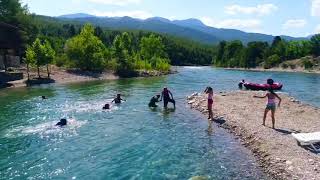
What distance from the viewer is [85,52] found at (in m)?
106

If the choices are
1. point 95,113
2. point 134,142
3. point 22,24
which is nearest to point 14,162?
point 134,142

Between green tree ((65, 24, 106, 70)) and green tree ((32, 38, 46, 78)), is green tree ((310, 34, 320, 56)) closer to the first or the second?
green tree ((65, 24, 106, 70))

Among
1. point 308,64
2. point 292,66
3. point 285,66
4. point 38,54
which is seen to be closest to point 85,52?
point 38,54

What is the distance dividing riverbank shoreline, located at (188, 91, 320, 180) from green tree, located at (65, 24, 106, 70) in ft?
190

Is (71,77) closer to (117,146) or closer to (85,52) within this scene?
(85,52)

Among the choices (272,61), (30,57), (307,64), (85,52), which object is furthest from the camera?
(272,61)

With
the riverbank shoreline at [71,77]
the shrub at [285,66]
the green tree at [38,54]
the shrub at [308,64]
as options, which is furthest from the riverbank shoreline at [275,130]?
the shrub at [285,66]

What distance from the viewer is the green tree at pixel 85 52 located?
106 m

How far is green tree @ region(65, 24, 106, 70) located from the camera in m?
106

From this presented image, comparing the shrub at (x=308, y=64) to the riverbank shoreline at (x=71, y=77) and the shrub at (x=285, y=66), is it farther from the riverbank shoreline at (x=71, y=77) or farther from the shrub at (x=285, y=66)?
the riverbank shoreline at (x=71, y=77)

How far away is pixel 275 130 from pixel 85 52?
264ft

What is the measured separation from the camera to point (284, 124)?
34.4m

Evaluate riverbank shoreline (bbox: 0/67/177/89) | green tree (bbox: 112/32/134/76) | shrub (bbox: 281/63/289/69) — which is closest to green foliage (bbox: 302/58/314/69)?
shrub (bbox: 281/63/289/69)

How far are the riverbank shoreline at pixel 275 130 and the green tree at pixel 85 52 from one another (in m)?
58.0
